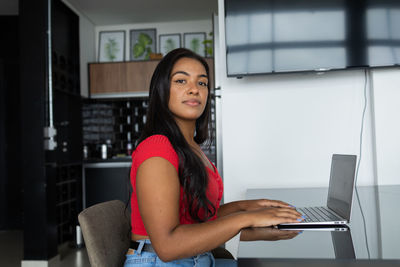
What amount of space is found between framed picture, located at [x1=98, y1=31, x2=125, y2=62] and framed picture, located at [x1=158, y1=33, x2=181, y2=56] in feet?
1.83

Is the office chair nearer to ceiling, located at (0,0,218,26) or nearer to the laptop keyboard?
the laptop keyboard

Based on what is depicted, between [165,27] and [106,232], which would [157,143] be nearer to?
[106,232]

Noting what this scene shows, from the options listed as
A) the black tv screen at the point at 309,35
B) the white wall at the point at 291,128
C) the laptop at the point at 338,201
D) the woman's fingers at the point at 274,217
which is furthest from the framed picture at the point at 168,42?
the woman's fingers at the point at 274,217

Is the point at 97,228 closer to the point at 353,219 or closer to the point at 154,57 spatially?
the point at 353,219

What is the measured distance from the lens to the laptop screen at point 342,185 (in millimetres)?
1242

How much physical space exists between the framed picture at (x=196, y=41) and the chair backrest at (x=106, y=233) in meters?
4.53

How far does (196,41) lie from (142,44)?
79 cm

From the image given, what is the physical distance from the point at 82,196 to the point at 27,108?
5.41ft

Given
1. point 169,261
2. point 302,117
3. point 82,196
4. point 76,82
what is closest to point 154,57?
point 76,82

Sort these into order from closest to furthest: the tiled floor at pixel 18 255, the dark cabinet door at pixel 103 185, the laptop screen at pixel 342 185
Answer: the laptop screen at pixel 342 185
the tiled floor at pixel 18 255
the dark cabinet door at pixel 103 185

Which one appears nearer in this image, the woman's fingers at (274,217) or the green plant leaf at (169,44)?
the woman's fingers at (274,217)

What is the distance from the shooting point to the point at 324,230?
3.67ft

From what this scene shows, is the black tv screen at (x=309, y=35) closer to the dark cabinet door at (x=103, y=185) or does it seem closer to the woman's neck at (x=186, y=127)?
the woman's neck at (x=186, y=127)

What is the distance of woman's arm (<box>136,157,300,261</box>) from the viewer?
3.21 ft
